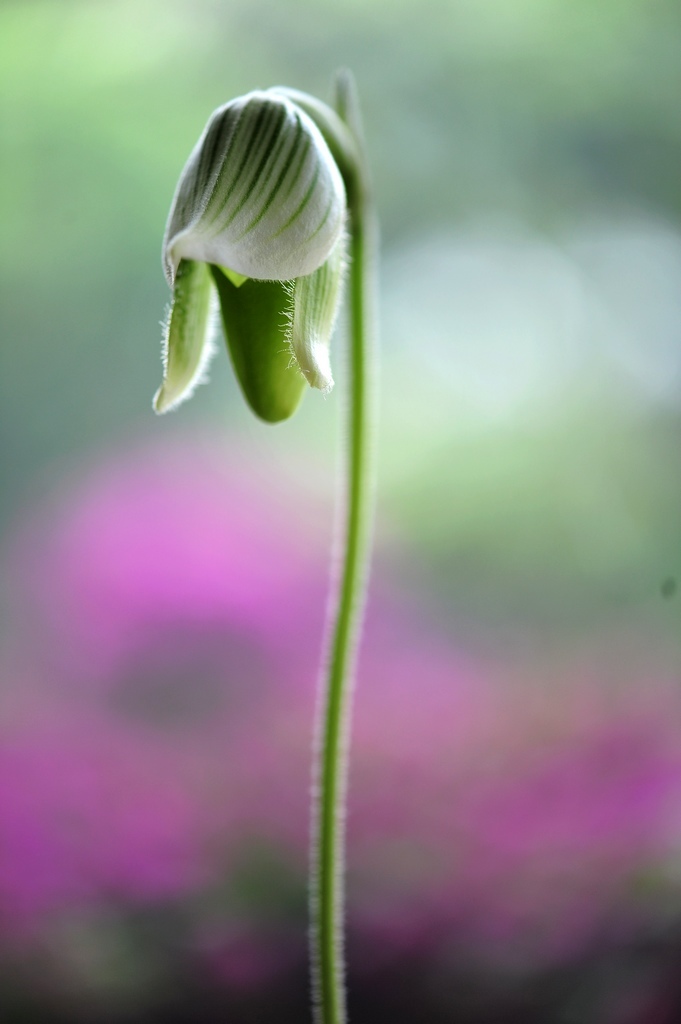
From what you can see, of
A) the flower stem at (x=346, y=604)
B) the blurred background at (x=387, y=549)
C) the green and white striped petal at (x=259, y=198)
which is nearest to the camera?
the green and white striped petal at (x=259, y=198)

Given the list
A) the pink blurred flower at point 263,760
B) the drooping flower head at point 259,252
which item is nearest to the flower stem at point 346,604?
the drooping flower head at point 259,252

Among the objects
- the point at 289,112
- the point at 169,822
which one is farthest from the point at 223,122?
the point at 169,822

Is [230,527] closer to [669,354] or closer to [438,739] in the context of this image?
[438,739]

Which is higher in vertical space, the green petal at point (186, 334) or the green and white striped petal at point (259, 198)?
Result: the green and white striped petal at point (259, 198)

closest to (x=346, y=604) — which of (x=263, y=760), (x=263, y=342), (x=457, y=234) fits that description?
(x=263, y=342)

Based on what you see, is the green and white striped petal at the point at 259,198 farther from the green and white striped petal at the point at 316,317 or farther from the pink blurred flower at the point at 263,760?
the pink blurred flower at the point at 263,760

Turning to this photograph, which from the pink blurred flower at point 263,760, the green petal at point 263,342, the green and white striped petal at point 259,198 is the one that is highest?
the green and white striped petal at point 259,198

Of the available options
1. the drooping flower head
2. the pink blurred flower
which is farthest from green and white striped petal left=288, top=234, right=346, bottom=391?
the pink blurred flower
